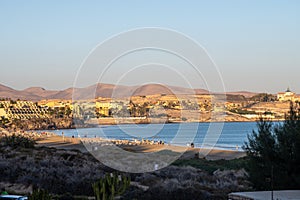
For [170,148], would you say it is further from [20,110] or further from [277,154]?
[20,110]

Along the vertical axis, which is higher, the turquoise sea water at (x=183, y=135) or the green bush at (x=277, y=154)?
the green bush at (x=277, y=154)

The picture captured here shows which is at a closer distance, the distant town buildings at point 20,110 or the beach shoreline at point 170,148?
the beach shoreline at point 170,148

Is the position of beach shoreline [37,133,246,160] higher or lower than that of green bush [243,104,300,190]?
lower

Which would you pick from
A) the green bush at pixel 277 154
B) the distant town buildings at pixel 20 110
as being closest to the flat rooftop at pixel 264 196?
the green bush at pixel 277 154

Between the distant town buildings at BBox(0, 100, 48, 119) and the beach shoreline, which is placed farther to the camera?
the distant town buildings at BBox(0, 100, 48, 119)

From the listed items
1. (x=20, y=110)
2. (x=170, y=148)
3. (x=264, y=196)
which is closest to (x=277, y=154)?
(x=264, y=196)

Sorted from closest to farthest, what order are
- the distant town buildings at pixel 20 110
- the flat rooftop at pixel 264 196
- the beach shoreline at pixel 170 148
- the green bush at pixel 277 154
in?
1. the flat rooftop at pixel 264 196
2. the green bush at pixel 277 154
3. the beach shoreline at pixel 170 148
4. the distant town buildings at pixel 20 110

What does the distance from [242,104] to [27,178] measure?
514 ft

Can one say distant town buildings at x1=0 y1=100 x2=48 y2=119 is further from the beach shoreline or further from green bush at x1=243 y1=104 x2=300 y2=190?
green bush at x1=243 y1=104 x2=300 y2=190

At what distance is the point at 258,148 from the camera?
2075 centimetres

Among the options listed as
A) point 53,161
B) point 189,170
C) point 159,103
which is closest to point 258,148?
point 189,170

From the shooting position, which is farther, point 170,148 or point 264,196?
point 170,148

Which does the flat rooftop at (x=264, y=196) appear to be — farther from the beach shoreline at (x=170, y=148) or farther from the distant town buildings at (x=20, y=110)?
the distant town buildings at (x=20, y=110)

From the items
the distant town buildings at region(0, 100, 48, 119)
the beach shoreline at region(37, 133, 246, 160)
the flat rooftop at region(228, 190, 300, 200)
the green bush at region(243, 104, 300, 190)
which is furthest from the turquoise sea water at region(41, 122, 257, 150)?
the flat rooftop at region(228, 190, 300, 200)
